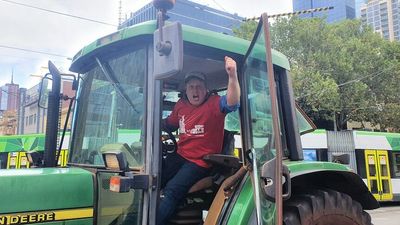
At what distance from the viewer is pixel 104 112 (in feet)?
11.2

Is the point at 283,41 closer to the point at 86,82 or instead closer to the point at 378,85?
the point at 378,85

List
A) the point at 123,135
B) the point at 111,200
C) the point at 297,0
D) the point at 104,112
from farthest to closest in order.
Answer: the point at 297,0
the point at 104,112
the point at 123,135
the point at 111,200

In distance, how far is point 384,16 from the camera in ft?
102

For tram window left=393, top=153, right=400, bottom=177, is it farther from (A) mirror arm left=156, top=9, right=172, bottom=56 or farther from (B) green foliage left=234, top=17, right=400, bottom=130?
(A) mirror arm left=156, top=9, right=172, bottom=56

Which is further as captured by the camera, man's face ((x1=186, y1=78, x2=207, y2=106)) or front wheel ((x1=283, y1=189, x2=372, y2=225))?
man's face ((x1=186, y1=78, x2=207, y2=106))

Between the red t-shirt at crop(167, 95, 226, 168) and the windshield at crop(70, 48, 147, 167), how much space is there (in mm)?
529

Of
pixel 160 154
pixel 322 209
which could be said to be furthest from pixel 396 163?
pixel 160 154

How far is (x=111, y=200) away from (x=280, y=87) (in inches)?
66.1

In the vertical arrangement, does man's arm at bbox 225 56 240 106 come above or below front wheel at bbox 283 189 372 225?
above

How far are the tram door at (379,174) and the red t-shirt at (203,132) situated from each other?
1614 centimetres

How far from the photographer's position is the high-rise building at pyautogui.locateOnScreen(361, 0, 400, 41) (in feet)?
98.1

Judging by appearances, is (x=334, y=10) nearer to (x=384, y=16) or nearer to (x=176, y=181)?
(x=384, y=16)

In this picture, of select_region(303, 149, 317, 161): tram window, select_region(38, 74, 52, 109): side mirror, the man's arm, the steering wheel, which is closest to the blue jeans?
the steering wheel

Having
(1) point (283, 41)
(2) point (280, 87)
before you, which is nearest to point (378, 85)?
(1) point (283, 41)
